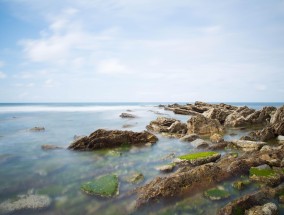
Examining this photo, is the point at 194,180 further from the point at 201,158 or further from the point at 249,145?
the point at 249,145

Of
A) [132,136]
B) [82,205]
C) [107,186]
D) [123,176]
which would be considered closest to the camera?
[82,205]

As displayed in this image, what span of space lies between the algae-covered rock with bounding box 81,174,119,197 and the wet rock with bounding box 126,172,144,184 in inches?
33.3

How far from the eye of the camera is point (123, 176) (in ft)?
52.9

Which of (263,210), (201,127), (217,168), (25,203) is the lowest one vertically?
(25,203)

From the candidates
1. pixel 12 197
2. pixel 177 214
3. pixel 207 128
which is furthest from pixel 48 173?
pixel 207 128

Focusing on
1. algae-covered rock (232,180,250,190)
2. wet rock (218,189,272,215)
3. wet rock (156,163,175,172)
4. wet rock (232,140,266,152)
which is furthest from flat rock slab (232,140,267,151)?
wet rock (218,189,272,215)

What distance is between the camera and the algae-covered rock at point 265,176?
44.7ft

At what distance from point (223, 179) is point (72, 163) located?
11384 millimetres

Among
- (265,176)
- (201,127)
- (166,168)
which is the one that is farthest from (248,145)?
(201,127)

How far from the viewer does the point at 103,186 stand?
14000mm

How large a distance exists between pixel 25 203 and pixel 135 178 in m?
6.14

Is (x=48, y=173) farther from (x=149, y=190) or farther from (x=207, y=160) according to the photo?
(x=207, y=160)

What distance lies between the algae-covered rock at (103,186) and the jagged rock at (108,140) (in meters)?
9.92

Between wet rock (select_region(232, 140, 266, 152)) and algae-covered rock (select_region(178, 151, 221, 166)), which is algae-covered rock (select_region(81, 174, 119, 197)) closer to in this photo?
algae-covered rock (select_region(178, 151, 221, 166))
